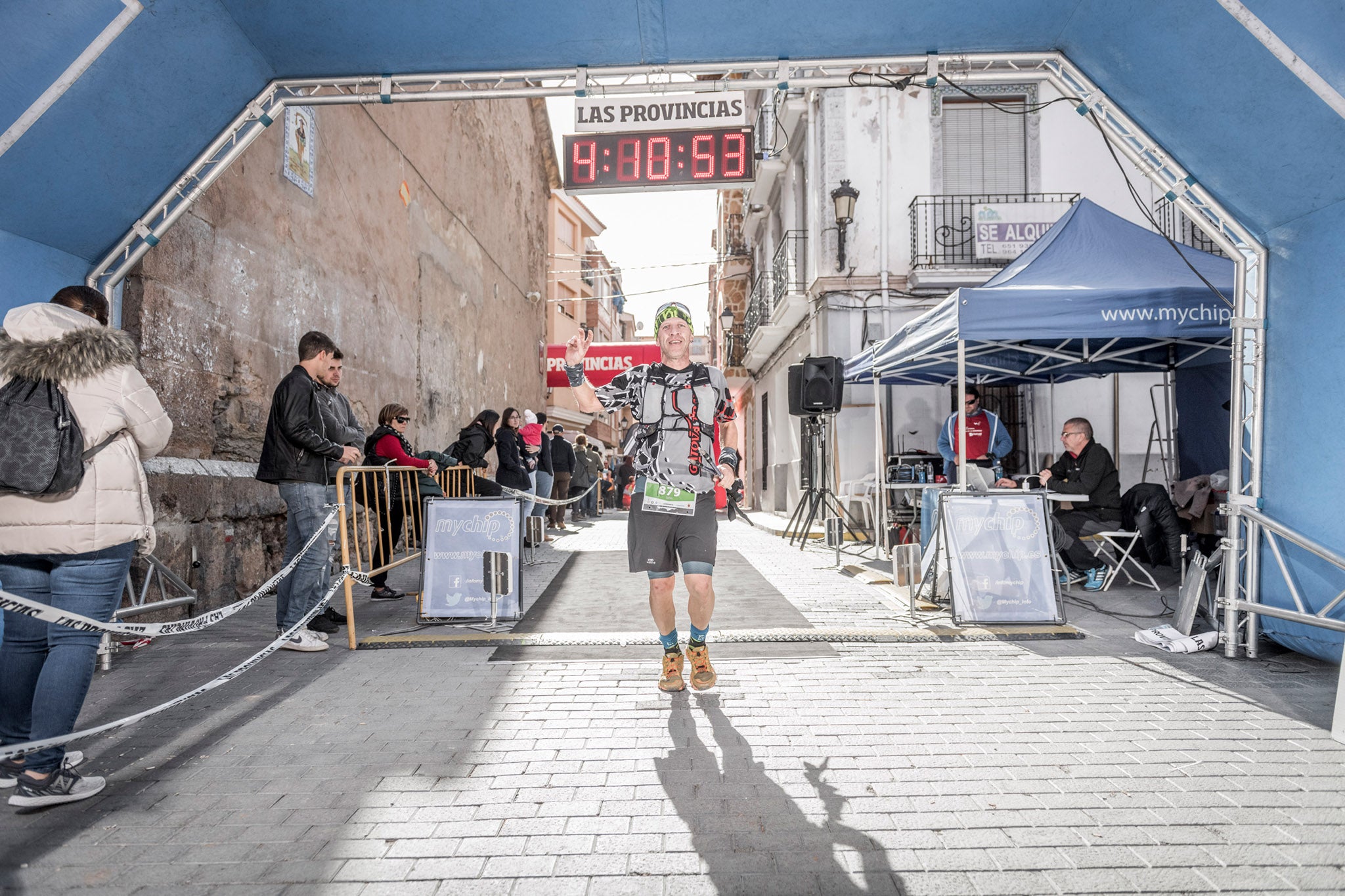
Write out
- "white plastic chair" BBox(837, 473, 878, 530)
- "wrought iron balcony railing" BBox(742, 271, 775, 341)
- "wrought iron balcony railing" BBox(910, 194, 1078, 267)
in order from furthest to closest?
"wrought iron balcony railing" BBox(742, 271, 775, 341), "wrought iron balcony railing" BBox(910, 194, 1078, 267), "white plastic chair" BBox(837, 473, 878, 530)

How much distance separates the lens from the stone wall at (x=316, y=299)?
6.15 metres

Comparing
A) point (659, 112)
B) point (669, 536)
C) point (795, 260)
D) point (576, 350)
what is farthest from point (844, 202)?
point (669, 536)

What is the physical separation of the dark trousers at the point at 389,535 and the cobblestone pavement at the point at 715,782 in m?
1.91

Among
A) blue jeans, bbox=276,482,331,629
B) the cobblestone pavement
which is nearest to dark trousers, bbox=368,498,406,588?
blue jeans, bbox=276,482,331,629

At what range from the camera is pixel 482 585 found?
5727 millimetres

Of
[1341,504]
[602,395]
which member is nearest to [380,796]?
[602,395]

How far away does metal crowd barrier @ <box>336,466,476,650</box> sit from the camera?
5.23 meters

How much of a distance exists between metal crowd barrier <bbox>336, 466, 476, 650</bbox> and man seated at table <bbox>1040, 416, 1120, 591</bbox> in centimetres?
576

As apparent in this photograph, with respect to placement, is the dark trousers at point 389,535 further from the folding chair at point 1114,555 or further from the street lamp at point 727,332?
the street lamp at point 727,332

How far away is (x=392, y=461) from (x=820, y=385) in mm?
4915

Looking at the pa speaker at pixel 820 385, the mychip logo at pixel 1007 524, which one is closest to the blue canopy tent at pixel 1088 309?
the pa speaker at pixel 820 385

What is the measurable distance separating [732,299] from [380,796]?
2747cm

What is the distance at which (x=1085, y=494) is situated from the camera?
297 inches

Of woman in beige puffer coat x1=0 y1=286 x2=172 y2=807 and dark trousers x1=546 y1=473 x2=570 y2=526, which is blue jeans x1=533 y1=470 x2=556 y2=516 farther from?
woman in beige puffer coat x1=0 y1=286 x2=172 y2=807
